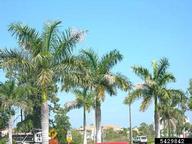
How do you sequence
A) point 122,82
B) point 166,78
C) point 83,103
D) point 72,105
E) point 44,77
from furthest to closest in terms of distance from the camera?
1. point 72,105
2. point 83,103
3. point 166,78
4. point 122,82
5. point 44,77

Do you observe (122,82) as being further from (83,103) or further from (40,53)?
(83,103)

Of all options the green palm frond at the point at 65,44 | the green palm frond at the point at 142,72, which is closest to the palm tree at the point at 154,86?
the green palm frond at the point at 142,72

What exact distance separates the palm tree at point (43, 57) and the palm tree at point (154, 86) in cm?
1485

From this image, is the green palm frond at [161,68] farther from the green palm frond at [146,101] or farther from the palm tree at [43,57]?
the palm tree at [43,57]

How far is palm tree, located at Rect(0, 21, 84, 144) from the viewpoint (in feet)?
89.0

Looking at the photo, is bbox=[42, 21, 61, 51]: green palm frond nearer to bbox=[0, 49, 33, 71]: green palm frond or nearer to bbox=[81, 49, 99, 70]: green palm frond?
bbox=[0, 49, 33, 71]: green palm frond

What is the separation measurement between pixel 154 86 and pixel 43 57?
651 inches

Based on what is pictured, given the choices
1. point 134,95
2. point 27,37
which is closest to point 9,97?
point 134,95

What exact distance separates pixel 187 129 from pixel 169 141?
107763 millimetres

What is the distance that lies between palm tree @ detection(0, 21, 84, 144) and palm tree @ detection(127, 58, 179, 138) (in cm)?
1485

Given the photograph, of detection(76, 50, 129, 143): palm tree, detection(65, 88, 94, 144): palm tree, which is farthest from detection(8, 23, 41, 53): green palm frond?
detection(65, 88, 94, 144): palm tree

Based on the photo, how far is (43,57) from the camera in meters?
27.4

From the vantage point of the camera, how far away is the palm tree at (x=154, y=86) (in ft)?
139

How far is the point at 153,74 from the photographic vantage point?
42.8 metres
